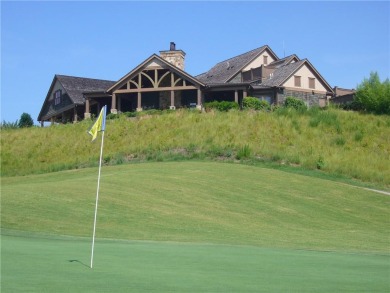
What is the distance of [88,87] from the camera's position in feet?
214

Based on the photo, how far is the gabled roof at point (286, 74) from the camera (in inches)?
2099

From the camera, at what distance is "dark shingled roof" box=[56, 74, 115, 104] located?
2395 inches

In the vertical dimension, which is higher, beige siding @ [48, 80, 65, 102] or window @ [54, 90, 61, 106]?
beige siding @ [48, 80, 65, 102]

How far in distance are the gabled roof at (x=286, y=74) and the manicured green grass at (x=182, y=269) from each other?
4154 centimetres

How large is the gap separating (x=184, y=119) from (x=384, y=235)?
26196mm

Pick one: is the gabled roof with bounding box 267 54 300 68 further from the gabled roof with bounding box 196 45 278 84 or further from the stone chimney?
the stone chimney

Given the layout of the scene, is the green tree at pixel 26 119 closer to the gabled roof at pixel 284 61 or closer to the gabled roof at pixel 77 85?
the gabled roof at pixel 77 85

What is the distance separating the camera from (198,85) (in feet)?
167

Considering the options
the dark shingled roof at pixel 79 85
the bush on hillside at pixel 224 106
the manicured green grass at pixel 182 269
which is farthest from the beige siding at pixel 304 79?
the manicured green grass at pixel 182 269

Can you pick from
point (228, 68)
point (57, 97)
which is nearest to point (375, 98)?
point (228, 68)

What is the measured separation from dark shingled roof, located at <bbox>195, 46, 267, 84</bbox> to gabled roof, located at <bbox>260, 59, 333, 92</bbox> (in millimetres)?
3472

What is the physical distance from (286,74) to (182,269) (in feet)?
154

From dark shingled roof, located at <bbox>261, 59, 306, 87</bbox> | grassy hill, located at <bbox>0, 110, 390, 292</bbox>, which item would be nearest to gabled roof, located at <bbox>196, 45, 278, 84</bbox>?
dark shingled roof, located at <bbox>261, 59, 306, 87</bbox>

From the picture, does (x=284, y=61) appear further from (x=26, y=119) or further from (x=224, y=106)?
(x=26, y=119)
